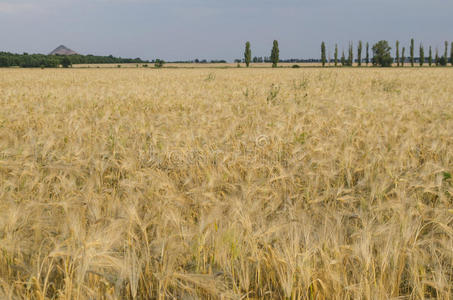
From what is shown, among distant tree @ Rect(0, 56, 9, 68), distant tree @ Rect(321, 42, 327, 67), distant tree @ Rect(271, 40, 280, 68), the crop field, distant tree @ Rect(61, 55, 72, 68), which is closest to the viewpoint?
the crop field

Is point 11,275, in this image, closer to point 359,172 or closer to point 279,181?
point 279,181

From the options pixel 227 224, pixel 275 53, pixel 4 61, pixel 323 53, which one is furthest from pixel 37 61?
pixel 227 224

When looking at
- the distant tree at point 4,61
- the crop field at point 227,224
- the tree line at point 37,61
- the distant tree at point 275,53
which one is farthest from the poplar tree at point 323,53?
the crop field at point 227,224

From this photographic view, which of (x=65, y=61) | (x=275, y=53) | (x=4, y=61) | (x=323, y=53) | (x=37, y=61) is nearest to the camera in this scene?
(x=65, y=61)

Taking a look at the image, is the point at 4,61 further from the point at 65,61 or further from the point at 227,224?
the point at 227,224

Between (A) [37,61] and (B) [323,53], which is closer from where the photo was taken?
(A) [37,61]

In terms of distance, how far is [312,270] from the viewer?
1278 mm

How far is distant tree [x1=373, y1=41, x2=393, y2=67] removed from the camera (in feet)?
291

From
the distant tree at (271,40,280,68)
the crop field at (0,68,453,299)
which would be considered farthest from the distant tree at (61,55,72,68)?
the crop field at (0,68,453,299)

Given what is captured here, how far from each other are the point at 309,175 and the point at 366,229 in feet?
3.76

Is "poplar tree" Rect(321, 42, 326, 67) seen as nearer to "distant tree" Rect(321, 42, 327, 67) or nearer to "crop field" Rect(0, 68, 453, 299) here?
"distant tree" Rect(321, 42, 327, 67)

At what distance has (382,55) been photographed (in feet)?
292

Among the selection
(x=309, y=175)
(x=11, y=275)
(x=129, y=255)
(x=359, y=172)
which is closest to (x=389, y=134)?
(x=359, y=172)

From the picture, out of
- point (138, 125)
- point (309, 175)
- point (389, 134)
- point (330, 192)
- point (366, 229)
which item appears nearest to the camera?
point (366, 229)
